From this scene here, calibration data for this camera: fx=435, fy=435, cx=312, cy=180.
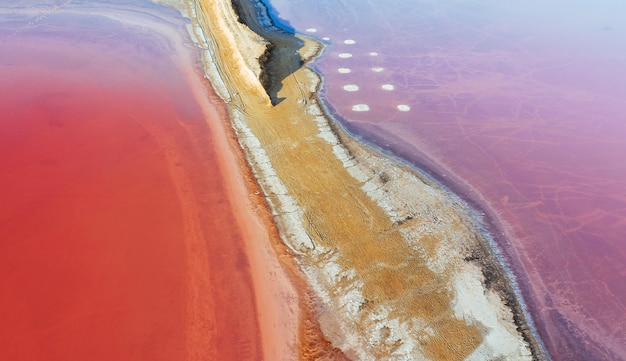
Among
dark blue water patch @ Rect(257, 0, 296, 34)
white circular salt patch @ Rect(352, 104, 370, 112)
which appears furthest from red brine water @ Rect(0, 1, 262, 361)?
dark blue water patch @ Rect(257, 0, 296, 34)

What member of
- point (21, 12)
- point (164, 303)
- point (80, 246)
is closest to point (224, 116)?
point (80, 246)

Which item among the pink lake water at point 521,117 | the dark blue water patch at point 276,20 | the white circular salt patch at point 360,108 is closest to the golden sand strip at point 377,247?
the pink lake water at point 521,117

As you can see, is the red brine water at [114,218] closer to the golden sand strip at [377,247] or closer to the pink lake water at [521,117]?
the golden sand strip at [377,247]

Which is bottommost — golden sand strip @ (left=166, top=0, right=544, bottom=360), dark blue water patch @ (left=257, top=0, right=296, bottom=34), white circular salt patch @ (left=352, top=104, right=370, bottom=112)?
golden sand strip @ (left=166, top=0, right=544, bottom=360)

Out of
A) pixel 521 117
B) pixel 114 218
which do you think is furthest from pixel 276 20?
pixel 114 218

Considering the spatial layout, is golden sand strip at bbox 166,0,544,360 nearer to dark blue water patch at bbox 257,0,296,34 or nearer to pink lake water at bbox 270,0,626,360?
pink lake water at bbox 270,0,626,360

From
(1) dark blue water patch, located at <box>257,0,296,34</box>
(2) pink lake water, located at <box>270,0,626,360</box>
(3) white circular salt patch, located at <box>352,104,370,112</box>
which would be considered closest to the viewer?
(2) pink lake water, located at <box>270,0,626,360</box>
